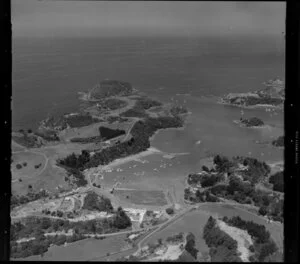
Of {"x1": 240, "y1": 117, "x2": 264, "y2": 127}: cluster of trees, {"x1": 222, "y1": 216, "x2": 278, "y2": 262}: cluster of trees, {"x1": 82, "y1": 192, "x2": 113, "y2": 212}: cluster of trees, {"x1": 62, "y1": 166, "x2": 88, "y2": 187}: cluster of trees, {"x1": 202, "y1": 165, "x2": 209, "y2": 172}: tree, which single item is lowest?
{"x1": 222, "y1": 216, "x2": 278, "y2": 262}: cluster of trees

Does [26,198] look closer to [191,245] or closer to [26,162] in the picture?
[26,162]

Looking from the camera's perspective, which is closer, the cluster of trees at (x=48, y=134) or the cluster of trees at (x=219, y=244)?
the cluster of trees at (x=219, y=244)

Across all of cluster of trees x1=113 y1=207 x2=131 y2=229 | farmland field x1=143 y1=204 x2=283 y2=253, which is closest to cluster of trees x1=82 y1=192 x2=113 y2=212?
cluster of trees x1=113 y1=207 x2=131 y2=229

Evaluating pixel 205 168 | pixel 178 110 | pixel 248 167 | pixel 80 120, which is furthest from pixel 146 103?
pixel 248 167

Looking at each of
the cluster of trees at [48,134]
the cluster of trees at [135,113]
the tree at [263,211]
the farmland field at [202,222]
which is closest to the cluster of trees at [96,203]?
the farmland field at [202,222]

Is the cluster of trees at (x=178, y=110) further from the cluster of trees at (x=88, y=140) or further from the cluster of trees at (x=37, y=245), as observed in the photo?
the cluster of trees at (x=37, y=245)

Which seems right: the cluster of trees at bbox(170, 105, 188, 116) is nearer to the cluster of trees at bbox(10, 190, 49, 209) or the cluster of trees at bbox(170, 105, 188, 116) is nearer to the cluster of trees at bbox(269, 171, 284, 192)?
the cluster of trees at bbox(269, 171, 284, 192)

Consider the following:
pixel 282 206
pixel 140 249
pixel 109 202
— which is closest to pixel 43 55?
pixel 109 202
